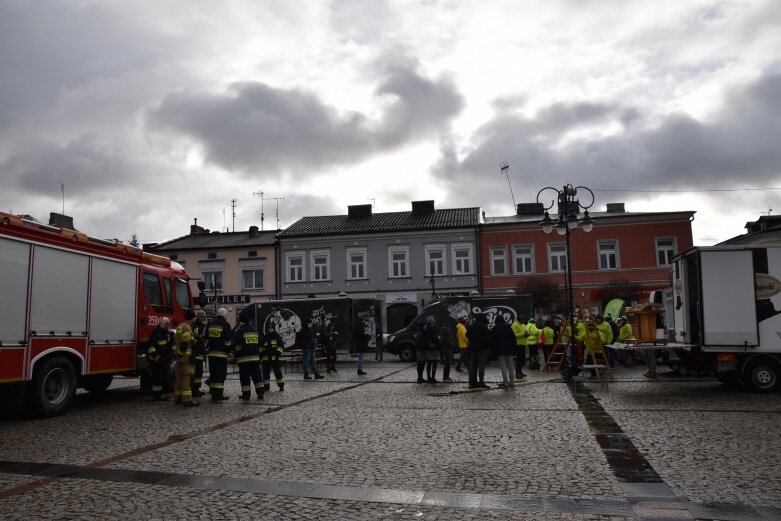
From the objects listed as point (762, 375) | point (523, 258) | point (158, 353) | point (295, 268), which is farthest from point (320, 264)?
point (762, 375)

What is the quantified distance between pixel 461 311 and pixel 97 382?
1564 cm

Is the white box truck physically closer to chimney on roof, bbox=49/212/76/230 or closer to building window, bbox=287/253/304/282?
chimney on roof, bbox=49/212/76/230

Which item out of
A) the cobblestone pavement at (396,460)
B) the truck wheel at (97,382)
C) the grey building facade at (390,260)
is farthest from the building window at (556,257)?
the truck wheel at (97,382)

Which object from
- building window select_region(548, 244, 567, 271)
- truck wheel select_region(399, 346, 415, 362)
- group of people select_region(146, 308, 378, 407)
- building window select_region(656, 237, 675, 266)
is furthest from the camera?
building window select_region(548, 244, 567, 271)

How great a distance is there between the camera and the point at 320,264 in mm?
41781

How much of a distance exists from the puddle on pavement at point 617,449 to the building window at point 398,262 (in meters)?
29.0

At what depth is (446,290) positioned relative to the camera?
129 ft

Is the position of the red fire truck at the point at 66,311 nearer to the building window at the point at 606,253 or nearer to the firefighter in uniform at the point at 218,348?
the firefighter in uniform at the point at 218,348

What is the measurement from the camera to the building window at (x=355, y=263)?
1614 inches

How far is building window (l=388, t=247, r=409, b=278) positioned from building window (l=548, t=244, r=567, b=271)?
29.1 feet

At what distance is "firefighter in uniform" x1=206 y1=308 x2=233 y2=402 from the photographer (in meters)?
12.7

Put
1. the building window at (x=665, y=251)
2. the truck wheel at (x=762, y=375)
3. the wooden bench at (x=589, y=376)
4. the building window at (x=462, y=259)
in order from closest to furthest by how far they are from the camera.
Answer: the truck wheel at (x=762, y=375) → the wooden bench at (x=589, y=376) → the building window at (x=665, y=251) → the building window at (x=462, y=259)

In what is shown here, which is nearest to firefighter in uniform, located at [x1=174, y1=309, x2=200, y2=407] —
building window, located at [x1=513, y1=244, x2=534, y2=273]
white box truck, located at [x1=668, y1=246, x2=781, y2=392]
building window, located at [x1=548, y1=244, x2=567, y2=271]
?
white box truck, located at [x1=668, y1=246, x2=781, y2=392]

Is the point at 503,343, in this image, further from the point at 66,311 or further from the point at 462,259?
the point at 462,259
